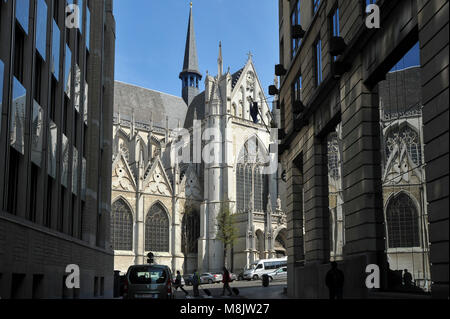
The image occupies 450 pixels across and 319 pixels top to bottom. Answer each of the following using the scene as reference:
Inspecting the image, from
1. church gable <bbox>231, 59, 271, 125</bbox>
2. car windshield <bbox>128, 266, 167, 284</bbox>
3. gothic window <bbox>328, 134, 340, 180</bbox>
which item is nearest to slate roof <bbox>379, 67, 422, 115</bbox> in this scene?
gothic window <bbox>328, 134, 340, 180</bbox>

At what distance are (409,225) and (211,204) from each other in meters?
49.0

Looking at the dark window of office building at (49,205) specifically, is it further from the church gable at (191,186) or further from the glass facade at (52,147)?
the church gable at (191,186)

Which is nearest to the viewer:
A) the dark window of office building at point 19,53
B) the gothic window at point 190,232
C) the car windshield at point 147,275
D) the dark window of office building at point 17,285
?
the dark window of office building at point 17,285

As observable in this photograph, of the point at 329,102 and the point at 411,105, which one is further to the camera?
the point at 329,102

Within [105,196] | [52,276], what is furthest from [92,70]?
[52,276]

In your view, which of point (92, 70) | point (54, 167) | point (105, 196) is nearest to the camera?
point (54, 167)

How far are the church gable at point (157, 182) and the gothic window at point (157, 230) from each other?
159 centimetres

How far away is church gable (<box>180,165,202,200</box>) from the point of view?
208ft

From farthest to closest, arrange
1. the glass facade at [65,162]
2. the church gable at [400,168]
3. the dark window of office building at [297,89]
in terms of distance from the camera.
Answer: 1. the dark window of office building at [297,89]
2. the glass facade at [65,162]
3. the church gable at [400,168]

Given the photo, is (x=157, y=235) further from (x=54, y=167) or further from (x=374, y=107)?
(x=374, y=107)

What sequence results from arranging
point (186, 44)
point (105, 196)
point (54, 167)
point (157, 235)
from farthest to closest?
point (186, 44)
point (157, 235)
point (105, 196)
point (54, 167)

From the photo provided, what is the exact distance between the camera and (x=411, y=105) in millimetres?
13461

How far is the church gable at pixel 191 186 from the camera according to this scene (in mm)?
63438

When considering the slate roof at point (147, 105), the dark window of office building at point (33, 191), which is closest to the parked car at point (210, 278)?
the slate roof at point (147, 105)
